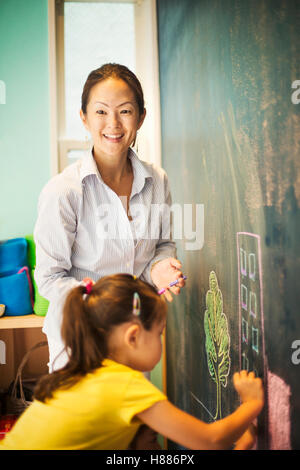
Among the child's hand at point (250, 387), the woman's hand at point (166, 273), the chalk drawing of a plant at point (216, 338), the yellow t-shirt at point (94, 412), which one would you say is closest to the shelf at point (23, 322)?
the chalk drawing of a plant at point (216, 338)

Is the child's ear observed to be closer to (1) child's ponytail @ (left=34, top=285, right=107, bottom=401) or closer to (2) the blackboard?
(1) child's ponytail @ (left=34, top=285, right=107, bottom=401)

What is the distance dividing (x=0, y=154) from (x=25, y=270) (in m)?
0.70

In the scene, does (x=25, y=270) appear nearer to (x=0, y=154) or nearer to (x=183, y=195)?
(x=0, y=154)

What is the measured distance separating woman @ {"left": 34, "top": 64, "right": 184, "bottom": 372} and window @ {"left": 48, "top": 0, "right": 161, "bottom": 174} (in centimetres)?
114

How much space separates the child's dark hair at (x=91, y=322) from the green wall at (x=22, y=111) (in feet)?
5.37

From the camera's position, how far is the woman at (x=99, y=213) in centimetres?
129

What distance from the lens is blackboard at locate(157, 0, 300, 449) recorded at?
2.99 feet

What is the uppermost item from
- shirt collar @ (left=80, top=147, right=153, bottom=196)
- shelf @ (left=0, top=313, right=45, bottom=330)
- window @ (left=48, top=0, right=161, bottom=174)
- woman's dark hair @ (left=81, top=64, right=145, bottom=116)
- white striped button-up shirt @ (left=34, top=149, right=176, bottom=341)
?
window @ (left=48, top=0, right=161, bottom=174)

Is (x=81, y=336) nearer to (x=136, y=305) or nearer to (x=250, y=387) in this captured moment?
(x=136, y=305)

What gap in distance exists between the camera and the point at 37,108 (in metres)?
2.49

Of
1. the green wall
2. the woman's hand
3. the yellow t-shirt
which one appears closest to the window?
the green wall

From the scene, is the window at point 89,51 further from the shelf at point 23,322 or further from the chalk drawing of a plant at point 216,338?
the chalk drawing of a plant at point 216,338
